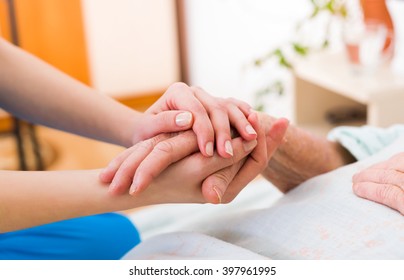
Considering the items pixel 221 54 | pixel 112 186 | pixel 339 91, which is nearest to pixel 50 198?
pixel 112 186

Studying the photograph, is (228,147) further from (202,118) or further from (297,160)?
(297,160)

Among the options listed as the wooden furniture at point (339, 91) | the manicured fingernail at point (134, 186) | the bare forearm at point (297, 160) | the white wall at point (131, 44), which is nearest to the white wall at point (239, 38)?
the white wall at point (131, 44)

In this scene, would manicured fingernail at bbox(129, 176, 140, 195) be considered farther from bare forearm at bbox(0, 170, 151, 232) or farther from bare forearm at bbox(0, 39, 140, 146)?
bare forearm at bbox(0, 39, 140, 146)

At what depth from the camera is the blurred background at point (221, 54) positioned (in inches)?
74.4

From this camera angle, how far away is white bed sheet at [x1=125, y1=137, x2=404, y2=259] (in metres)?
0.86

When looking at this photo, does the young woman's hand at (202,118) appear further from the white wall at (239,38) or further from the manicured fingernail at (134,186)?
the white wall at (239,38)

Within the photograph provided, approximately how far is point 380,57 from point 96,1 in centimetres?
194

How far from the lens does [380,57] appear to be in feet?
6.29

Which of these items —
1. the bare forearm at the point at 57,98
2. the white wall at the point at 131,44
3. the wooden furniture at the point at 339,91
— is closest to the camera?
the bare forearm at the point at 57,98

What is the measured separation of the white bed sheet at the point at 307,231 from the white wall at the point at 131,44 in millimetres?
2553

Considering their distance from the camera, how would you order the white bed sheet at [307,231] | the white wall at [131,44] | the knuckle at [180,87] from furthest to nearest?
the white wall at [131,44]
the knuckle at [180,87]
the white bed sheet at [307,231]

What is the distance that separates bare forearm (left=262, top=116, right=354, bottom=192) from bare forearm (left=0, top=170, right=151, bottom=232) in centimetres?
30

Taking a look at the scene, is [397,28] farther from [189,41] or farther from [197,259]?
[189,41]

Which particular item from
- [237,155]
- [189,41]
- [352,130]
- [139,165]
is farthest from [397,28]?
[189,41]
